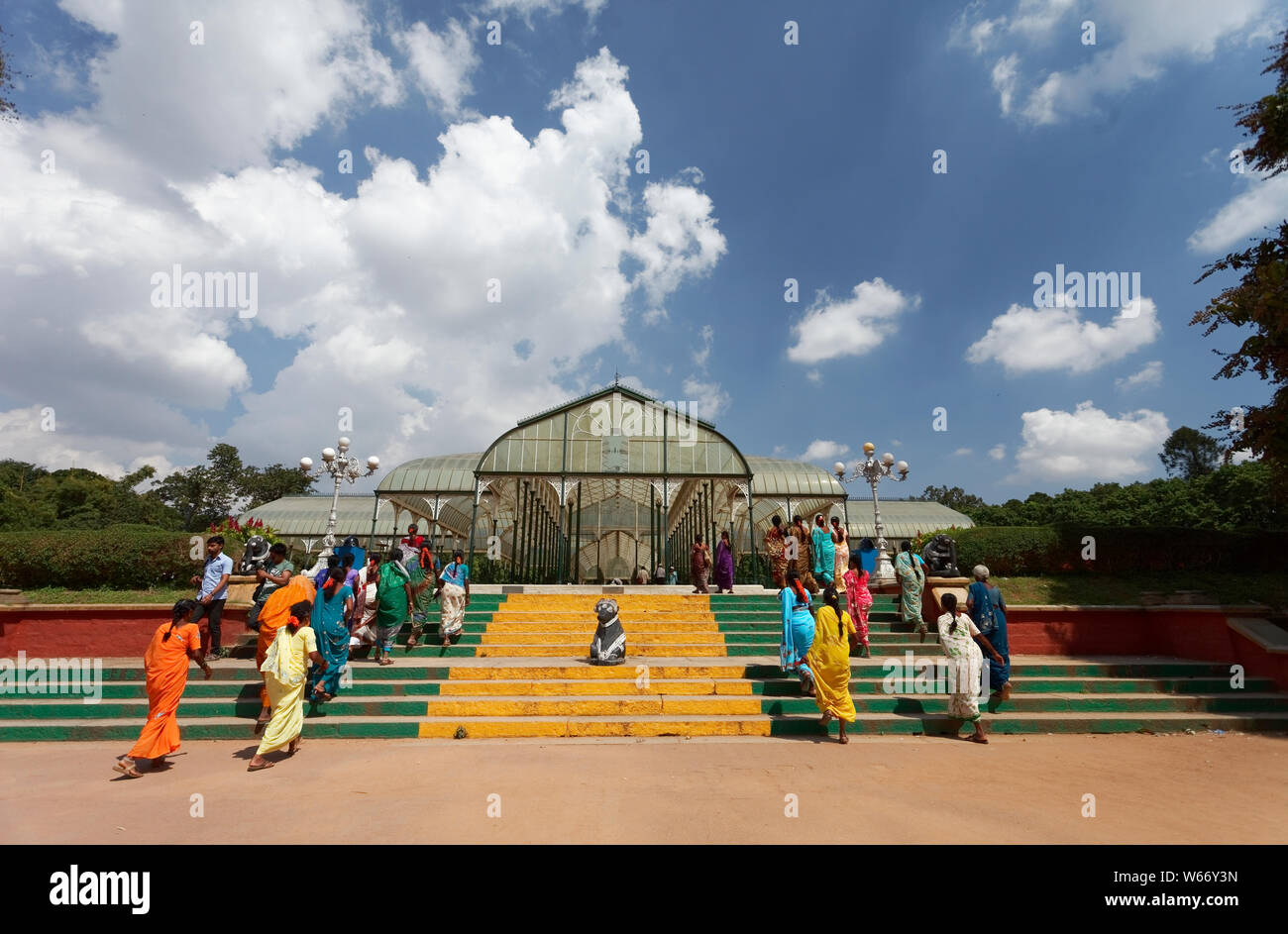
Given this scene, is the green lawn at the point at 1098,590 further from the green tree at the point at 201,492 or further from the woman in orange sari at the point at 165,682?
the green tree at the point at 201,492

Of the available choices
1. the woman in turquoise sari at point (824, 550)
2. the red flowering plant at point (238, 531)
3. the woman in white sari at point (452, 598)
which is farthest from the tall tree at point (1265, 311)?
the red flowering plant at point (238, 531)

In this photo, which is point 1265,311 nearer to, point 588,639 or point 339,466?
point 588,639

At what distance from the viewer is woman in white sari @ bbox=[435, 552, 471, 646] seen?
8.15 m

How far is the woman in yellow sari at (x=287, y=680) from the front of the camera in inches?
212

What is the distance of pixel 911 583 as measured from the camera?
29.5 ft

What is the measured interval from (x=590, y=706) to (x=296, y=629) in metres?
3.19

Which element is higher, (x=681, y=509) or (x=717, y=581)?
(x=681, y=509)

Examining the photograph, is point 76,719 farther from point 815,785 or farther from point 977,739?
→ point 977,739

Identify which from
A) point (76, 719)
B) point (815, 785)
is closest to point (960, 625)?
point (815, 785)

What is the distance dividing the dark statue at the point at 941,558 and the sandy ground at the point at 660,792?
10.1ft

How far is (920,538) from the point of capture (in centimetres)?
1320

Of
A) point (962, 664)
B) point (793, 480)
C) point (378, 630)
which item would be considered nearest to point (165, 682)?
point (378, 630)

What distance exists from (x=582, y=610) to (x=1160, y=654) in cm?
909

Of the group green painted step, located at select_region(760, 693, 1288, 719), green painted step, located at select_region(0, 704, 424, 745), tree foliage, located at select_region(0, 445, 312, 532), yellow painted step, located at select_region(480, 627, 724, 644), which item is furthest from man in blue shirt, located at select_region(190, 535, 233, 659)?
tree foliage, located at select_region(0, 445, 312, 532)
